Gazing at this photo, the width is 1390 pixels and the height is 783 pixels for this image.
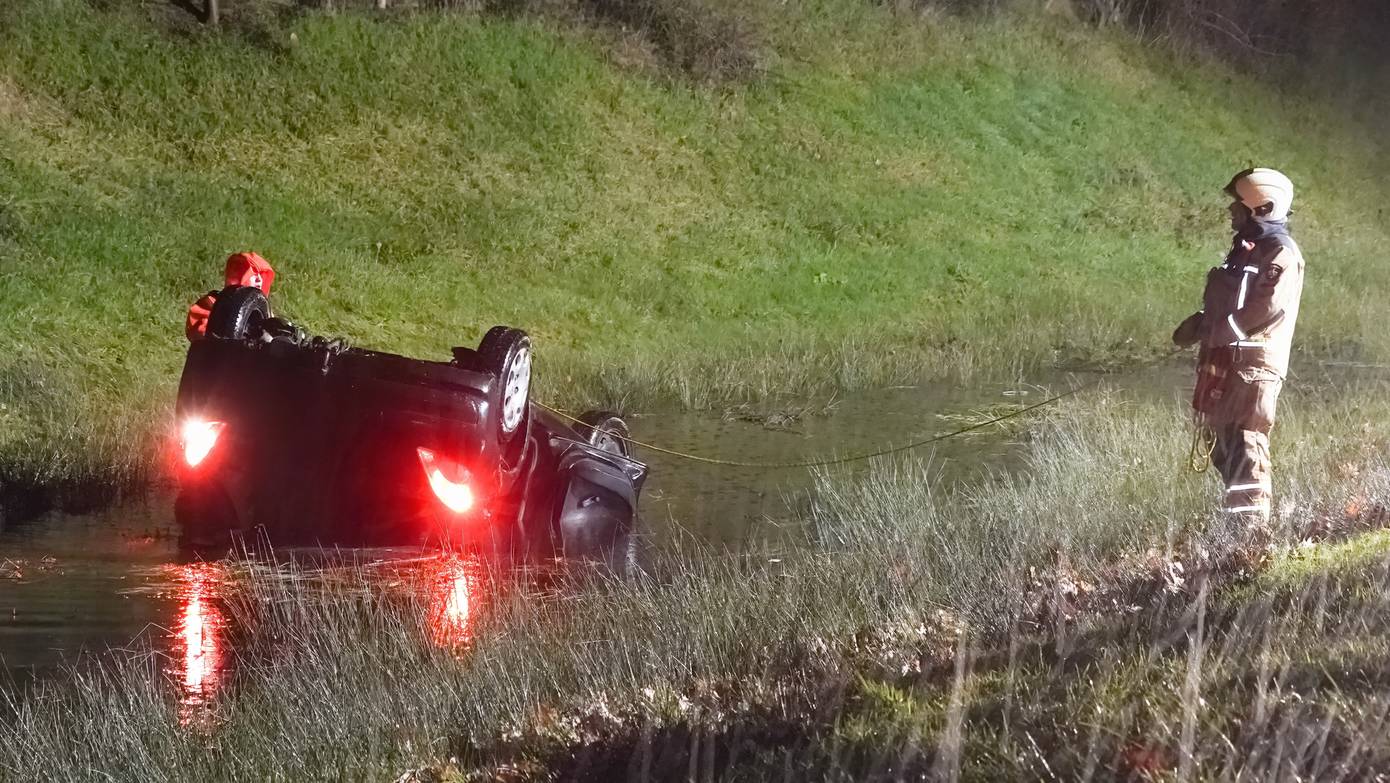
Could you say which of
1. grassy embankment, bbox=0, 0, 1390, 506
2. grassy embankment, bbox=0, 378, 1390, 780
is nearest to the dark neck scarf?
grassy embankment, bbox=0, 378, 1390, 780

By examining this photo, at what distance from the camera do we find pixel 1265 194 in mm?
7582

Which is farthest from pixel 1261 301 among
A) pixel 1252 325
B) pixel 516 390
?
pixel 516 390

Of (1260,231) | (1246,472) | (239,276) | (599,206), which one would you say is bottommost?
(1246,472)

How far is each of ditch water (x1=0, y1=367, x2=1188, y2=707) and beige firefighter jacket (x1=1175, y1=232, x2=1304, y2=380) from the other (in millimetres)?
2866

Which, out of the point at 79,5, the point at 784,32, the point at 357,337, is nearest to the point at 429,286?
the point at 357,337

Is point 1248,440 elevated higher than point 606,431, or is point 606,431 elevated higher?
point 1248,440

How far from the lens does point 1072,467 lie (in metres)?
9.31

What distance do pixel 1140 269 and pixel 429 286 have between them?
14110mm

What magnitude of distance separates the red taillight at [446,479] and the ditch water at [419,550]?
0.48 meters

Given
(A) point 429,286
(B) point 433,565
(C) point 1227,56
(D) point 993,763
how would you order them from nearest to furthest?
(D) point 993,763 < (B) point 433,565 < (A) point 429,286 < (C) point 1227,56

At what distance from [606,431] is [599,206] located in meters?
14.8

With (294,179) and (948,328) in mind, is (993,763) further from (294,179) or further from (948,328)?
(294,179)

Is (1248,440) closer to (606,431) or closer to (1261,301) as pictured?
(1261,301)

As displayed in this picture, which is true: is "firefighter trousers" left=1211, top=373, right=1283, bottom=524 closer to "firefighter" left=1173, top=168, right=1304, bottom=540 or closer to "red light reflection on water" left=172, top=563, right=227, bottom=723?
"firefighter" left=1173, top=168, right=1304, bottom=540
